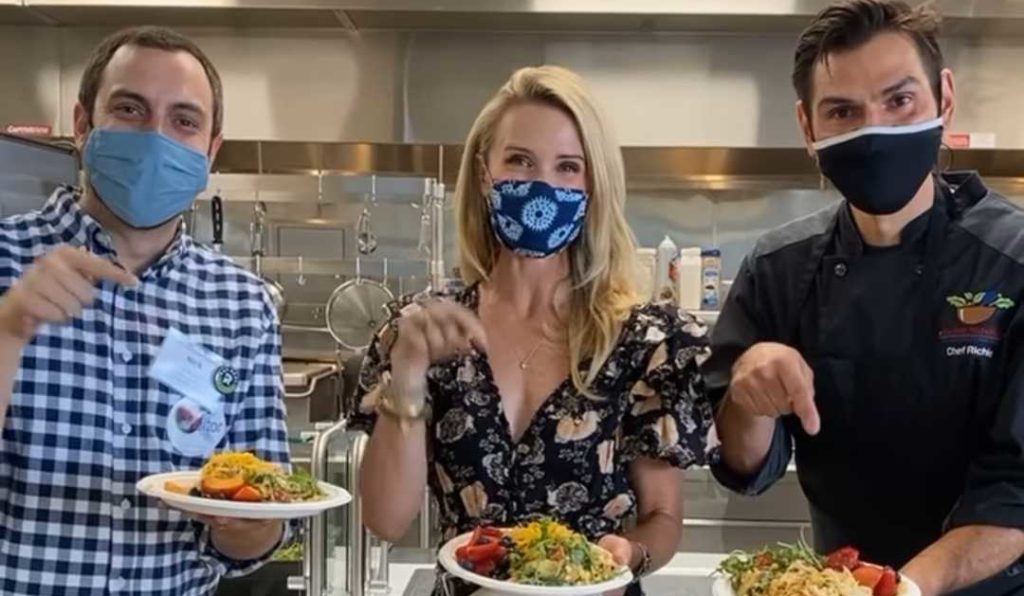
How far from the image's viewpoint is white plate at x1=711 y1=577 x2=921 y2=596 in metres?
1.17

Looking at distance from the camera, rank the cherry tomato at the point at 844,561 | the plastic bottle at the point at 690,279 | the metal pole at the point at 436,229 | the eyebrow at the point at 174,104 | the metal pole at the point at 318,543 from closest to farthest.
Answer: the cherry tomato at the point at 844,561 < the eyebrow at the point at 174,104 < the metal pole at the point at 318,543 < the metal pole at the point at 436,229 < the plastic bottle at the point at 690,279

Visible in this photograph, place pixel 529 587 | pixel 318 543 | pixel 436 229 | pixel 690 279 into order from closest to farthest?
pixel 529 587
pixel 318 543
pixel 436 229
pixel 690 279

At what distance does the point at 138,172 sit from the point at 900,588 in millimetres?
1164

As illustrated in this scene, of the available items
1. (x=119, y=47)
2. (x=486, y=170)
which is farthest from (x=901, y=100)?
(x=119, y=47)

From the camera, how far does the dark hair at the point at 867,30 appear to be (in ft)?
4.72

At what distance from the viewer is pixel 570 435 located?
4.37 ft

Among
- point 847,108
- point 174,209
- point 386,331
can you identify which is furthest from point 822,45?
point 174,209

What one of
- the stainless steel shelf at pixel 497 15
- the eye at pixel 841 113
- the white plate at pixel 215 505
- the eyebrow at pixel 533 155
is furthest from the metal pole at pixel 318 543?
the stainless steel shelf at pixel 497 15

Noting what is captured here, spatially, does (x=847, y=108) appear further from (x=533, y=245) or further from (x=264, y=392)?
(x=264, y=392)

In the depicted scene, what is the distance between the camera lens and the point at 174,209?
4.81 feet

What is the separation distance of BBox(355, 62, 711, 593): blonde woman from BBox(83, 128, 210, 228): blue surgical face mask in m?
0.39

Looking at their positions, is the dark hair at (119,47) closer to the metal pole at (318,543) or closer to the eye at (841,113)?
the metal pole at (318,543)

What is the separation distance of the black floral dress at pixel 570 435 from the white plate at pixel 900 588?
0.52 feet

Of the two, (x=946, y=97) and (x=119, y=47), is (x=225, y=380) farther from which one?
(x=946, y=97)
